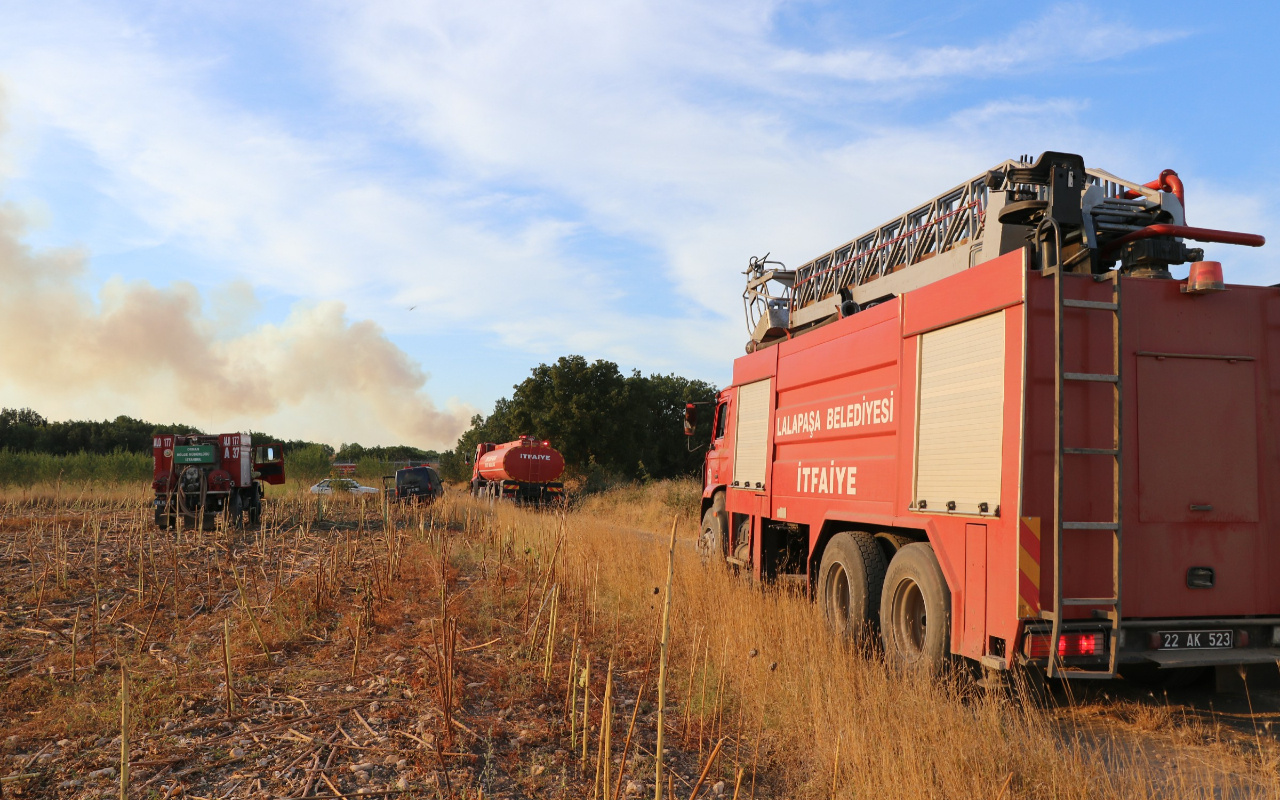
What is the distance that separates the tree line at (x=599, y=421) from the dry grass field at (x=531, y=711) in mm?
28439

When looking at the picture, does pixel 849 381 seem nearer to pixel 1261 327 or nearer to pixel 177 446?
pixel 1261 327

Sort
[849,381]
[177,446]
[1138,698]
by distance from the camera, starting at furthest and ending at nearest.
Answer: [177,446], [849,381], [1138,698]

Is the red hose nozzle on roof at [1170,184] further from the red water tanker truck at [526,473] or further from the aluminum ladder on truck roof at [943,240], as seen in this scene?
the red water tanker truck at [526,473]

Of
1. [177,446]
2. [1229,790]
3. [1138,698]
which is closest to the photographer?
[1229,790]


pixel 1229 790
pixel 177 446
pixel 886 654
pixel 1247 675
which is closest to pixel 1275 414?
pixel 1247 675

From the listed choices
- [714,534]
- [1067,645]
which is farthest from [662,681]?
[714,534]

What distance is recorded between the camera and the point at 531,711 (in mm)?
5488

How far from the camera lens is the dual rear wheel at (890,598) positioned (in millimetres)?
6109

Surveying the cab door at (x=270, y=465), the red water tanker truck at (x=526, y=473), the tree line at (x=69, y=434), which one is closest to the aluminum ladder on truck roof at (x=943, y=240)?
the cab door at (x=270, y=465)

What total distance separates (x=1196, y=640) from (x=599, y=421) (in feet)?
109

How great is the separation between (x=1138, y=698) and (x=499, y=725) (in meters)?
5.12

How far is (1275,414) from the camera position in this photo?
19.3ft

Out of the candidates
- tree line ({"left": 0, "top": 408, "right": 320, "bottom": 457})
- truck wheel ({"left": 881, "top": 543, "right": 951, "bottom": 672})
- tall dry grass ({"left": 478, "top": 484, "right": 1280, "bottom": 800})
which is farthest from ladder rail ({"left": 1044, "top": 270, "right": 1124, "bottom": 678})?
tree line ({"left": 0, "top": 408, "right": 320, "bottom": 457})

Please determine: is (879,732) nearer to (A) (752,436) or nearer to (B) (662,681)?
(B) (662,681)
